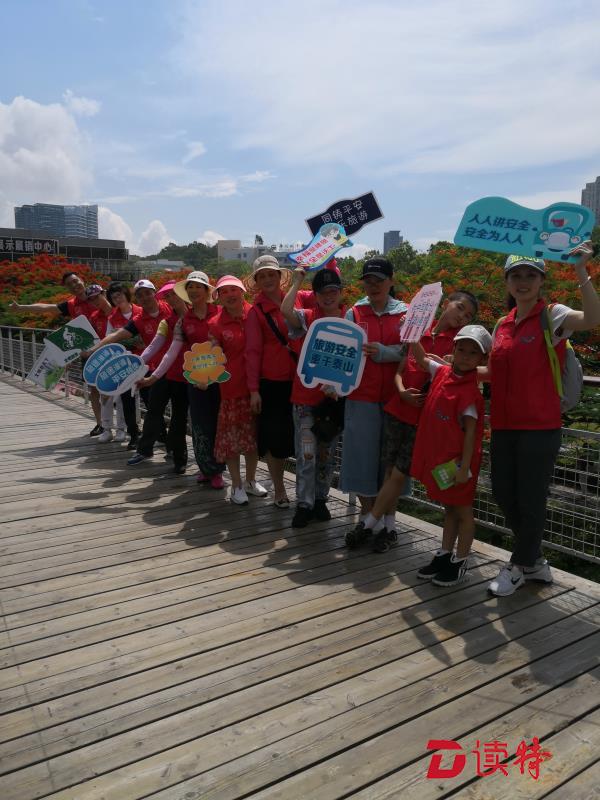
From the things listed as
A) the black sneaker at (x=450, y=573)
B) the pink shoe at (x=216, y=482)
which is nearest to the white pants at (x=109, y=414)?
the pink shoe at (x=216, y=482)

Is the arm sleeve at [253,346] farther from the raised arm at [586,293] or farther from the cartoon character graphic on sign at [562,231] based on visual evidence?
the raised arm at [586,293]

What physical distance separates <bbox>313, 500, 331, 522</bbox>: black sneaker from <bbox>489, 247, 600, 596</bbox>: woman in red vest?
1414mm

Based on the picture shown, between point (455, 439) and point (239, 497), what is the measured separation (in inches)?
76.8

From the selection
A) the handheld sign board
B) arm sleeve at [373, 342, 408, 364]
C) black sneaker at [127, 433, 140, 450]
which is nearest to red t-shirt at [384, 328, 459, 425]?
arm sleeve at [373, 342, 408, 364]

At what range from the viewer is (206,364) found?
4398 millimetres

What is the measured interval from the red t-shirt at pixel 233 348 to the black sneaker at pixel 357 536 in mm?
1223

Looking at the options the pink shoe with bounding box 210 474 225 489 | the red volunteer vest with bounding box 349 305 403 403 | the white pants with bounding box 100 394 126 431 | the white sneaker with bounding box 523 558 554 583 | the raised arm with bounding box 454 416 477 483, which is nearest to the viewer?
the raised arm with bounding box 454 416 477 483

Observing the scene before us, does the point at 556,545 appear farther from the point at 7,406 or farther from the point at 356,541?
the point at 7,406

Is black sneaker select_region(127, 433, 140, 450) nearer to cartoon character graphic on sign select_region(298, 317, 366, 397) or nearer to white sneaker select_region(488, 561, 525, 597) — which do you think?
cartoon character graphic on sign select_region(298, 317, 366, 397)

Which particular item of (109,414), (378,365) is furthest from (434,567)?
(109,414)

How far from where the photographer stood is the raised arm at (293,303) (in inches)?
148

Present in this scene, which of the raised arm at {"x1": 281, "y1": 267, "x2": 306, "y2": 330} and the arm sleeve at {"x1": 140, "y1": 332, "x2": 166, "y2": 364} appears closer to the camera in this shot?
the raised arm at {"x1": 281, "y1": 267, "x2": 306, "y2": 330}

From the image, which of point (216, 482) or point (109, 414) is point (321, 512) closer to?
point (216, 482)

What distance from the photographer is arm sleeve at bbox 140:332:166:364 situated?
17.3 feet
